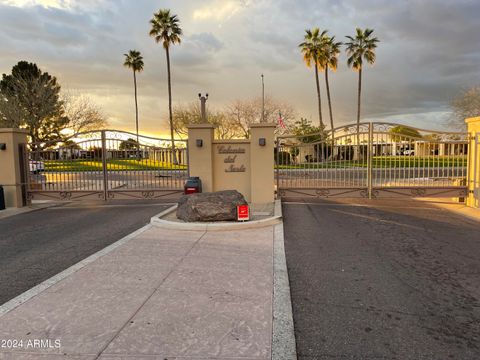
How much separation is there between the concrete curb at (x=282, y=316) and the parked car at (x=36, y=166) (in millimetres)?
12178

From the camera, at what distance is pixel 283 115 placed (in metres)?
46.4

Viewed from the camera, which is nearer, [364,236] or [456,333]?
[456,333]

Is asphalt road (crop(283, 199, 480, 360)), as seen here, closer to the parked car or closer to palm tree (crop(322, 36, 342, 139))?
the parked car

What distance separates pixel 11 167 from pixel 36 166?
1.28 meters

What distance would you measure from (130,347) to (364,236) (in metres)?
6.12

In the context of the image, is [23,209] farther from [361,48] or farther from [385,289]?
[361,48]

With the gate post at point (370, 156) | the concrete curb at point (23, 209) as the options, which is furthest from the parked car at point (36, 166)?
the gate post at point (370, 156)

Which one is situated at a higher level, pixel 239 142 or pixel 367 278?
pixel 239 142

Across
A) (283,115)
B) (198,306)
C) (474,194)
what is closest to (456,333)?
(198,306)

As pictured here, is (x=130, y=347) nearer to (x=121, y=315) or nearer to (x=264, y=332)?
(x=121, y=315)

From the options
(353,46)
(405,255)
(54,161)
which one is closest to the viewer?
(405,255)

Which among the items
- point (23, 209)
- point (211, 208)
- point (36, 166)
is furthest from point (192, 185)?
point (36, 166)

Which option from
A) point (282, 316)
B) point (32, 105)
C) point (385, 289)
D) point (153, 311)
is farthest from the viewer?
point (32, 105)

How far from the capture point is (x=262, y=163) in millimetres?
12852
